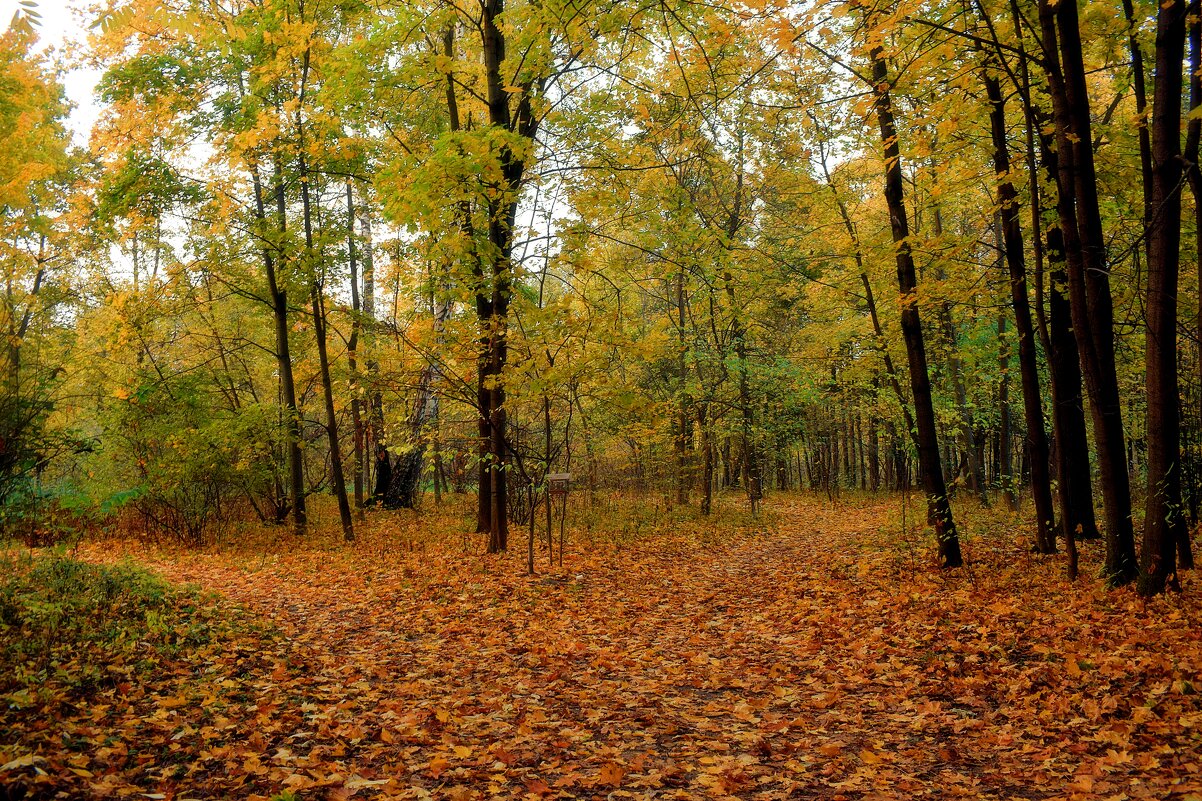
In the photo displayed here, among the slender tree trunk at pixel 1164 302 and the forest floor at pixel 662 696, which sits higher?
the slender tree trunk at pixel 1164 302

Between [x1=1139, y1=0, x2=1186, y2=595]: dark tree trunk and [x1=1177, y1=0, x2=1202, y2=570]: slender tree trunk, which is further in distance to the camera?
[x1=1139, y1=0, x2=1186, y2=595]: dark tree trunk

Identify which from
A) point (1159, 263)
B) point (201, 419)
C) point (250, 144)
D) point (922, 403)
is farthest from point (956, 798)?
point (201, 419)

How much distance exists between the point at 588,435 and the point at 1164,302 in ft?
31.7

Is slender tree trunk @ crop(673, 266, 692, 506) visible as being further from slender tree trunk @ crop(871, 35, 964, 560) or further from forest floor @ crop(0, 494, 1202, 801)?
forest floor @ crop(0, 494, 1202, 801)

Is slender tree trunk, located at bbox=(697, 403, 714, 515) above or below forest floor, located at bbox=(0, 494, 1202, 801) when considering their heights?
above

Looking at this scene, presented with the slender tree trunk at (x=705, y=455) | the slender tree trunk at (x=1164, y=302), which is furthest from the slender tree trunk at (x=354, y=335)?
the slender tree trunk at (x=1164, y=302)

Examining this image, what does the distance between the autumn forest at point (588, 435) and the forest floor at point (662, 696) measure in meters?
0.04

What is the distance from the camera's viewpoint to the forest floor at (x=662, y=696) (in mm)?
3527

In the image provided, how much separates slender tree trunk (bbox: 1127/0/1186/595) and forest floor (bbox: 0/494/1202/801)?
0.61 m

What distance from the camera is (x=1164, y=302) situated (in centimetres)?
548

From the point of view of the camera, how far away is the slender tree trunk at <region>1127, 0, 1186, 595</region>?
5359mm

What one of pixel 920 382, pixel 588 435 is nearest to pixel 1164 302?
A: pixel 920 382

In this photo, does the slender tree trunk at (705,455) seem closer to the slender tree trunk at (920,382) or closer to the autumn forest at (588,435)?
the autumn forest at (588,435)

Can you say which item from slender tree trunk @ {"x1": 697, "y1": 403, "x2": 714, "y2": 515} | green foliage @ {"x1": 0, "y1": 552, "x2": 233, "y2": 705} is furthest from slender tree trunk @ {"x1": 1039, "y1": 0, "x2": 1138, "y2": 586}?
slender tree trunk @ {"x1": 697, "y1": 403, "x2": 714, "y2": 515}
